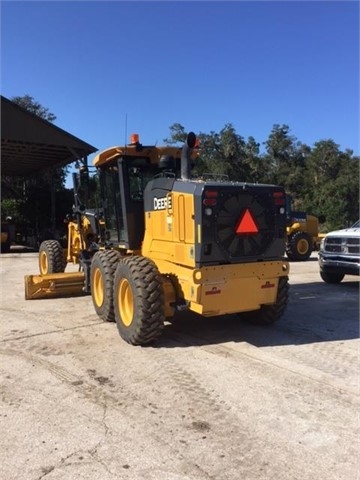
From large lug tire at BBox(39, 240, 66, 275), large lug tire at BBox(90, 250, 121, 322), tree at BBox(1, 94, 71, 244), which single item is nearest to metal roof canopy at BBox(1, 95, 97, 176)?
tree at BBox(1, 94, 71, 244)

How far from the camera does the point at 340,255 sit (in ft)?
36.8

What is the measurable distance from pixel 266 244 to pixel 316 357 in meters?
1.60

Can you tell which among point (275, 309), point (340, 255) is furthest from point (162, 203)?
point (340, 255)

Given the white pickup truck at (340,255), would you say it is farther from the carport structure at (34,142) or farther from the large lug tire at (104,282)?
the carport structure at (34,142)

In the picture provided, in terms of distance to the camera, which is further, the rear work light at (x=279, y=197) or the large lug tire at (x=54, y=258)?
the large lug tire at (x=54, y=258)

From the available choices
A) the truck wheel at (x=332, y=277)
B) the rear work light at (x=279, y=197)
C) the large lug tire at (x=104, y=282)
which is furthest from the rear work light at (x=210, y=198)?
the truck wheel at (x=332, y=277)

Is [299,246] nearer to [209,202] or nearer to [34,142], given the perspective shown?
[34,142]

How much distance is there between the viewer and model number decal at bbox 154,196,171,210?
674 cm

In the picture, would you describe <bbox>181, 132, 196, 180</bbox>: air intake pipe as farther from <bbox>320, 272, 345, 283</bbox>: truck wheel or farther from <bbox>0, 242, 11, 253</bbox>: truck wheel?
<bbox>0, 242, 11, 253</bbox>: truck wheel

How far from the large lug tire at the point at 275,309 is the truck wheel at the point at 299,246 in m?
11.0

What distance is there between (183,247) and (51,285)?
413 centimetres

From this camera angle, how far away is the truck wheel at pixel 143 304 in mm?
6254

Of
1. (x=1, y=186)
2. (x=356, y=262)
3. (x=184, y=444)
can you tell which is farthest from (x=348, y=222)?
(x=184, y=444)

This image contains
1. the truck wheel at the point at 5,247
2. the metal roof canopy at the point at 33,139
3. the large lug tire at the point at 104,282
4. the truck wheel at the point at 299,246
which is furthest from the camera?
the truck wheel at the point at 5,247
